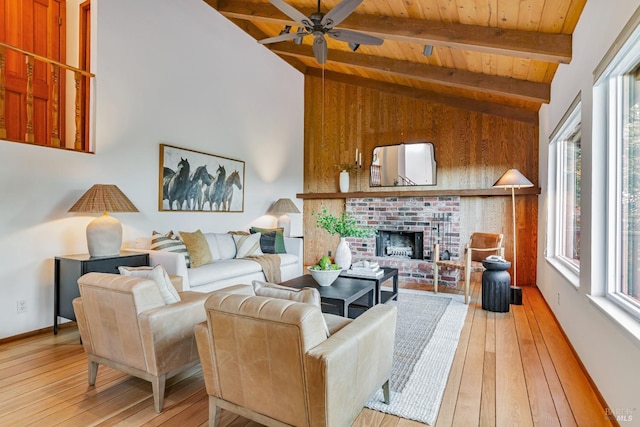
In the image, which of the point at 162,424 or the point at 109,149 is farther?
the point at 109,149

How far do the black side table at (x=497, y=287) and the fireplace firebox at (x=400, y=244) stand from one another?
2087 mm

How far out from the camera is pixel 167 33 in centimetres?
444

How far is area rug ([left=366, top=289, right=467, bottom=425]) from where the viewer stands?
6.58 ft

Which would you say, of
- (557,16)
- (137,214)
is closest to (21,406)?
(137,214)

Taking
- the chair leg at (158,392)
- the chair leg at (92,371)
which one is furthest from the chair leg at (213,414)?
the chair leg at (92,371)

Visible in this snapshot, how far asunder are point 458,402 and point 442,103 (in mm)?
5114

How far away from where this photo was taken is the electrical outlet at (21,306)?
122 inches

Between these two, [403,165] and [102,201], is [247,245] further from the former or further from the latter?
[403,165]

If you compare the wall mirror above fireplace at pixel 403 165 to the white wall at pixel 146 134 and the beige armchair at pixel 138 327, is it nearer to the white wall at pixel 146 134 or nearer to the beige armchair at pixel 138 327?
the white wall at pixel 146 134

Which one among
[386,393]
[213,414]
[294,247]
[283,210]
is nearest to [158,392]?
[213,414]

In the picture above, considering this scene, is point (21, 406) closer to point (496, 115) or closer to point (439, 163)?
point (439, 163)

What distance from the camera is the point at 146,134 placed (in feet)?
13.8

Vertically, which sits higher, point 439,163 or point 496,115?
point 496,115

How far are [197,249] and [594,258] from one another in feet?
12.0
